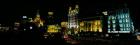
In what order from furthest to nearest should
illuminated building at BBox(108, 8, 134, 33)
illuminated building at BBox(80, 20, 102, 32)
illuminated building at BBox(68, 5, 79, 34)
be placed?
1. illuminated building at BBox(68, 5, 79, 34)
2. illuminated building at BBox(80, 20, 102, 32)
3. illuminated building at BBox(108, 8, 134, 33)

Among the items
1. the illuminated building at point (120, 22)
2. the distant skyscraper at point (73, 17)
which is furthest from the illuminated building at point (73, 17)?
the illuminated building at point (120, 22)

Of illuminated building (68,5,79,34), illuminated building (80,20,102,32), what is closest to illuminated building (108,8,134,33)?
illuminated building (80,20,102,32)

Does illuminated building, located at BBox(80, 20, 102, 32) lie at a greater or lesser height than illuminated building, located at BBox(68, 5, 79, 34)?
lesser

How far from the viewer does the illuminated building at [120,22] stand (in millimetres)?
70062

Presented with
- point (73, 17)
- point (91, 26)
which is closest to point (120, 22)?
point (91, 26)

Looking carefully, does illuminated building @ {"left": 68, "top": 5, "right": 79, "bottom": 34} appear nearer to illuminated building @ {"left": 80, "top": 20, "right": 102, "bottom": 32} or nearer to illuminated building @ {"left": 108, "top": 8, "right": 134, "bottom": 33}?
illuminated building @ {"left": 80, "top": 20, "right": 102, "bottom": 32}

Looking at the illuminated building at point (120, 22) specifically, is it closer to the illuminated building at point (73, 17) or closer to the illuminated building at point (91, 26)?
the illuminated building at point (91, 26)

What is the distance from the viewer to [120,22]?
74.6 metres

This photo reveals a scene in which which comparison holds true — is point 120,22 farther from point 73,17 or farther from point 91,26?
point 73,17

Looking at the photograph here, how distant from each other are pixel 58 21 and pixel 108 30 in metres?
25.8

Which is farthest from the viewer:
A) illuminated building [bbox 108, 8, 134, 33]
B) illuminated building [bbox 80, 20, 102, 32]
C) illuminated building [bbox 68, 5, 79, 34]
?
illuminated building [bbox 68, 5, 79, 34]

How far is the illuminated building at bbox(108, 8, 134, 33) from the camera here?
70062mm

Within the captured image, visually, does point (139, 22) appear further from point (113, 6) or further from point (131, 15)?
point (113, 6)

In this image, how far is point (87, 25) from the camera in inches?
3952
